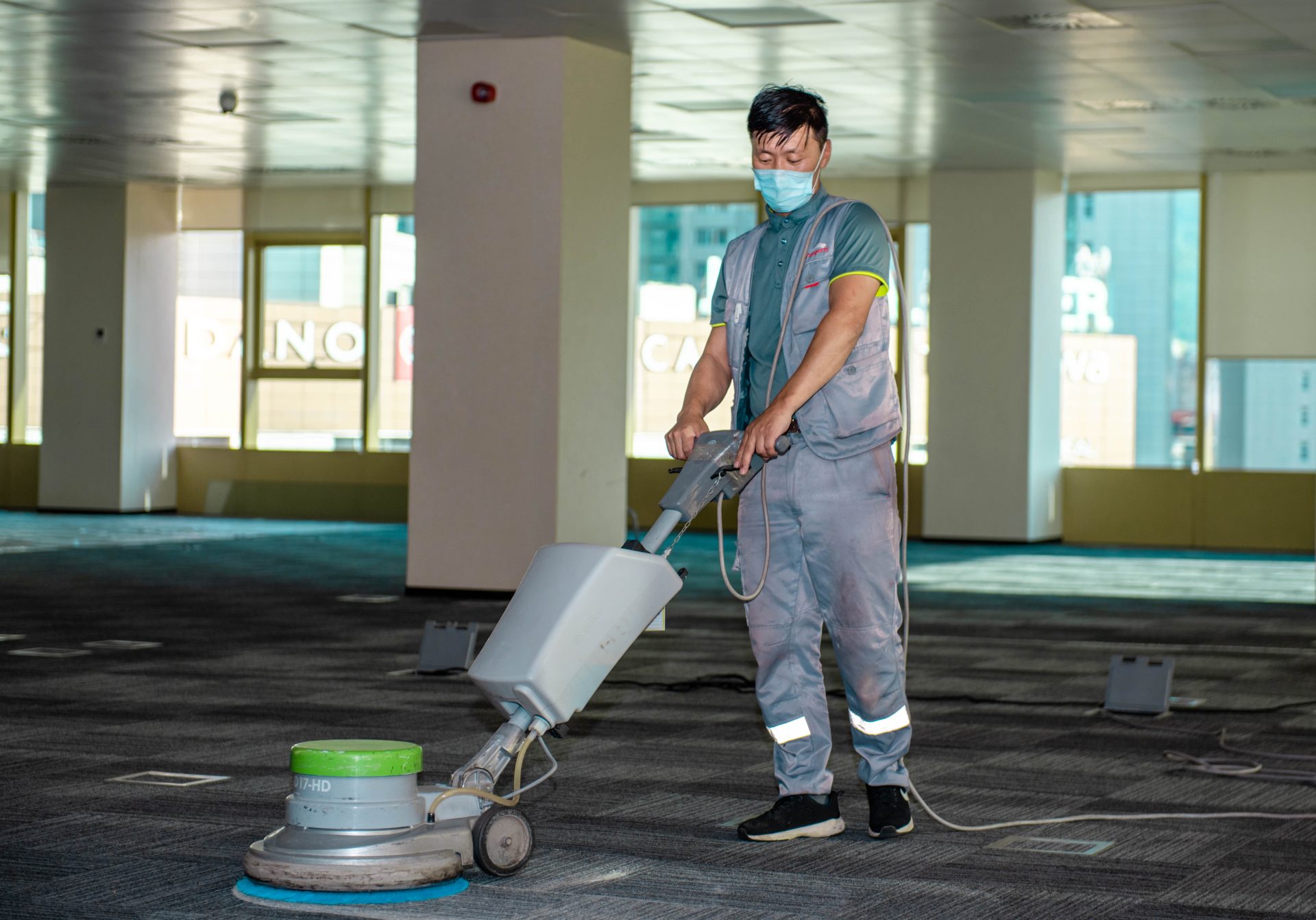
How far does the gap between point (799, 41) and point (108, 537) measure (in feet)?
23.6

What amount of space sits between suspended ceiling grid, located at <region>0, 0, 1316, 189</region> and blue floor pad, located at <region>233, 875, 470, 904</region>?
6111 millimetres

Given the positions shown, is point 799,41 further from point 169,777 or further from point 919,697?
point 169,777

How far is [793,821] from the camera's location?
3.37 meters

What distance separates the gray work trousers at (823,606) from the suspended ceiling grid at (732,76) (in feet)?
17.9

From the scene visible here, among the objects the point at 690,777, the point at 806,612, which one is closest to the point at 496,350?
the point at 690,777

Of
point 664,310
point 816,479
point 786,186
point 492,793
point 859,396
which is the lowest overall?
point 492,793

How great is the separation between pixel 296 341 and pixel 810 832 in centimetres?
1482

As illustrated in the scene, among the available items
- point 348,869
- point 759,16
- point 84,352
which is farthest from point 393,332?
point 348,869

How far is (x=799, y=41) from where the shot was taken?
937cm

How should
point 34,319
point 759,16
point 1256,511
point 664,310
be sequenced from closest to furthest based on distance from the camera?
1. point 759,16
2. point 1256,511
3. point 664,310
4. point 34,319

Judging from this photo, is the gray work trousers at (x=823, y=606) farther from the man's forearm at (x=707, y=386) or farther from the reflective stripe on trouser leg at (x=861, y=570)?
the man's forearm at (x=707, y=386)

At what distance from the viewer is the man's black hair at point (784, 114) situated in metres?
3.30

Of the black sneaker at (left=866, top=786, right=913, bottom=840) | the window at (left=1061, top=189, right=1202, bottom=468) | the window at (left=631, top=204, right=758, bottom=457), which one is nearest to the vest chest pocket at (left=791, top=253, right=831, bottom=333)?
the black sneaker at (left=866, top=786, right=913, bottom=840)

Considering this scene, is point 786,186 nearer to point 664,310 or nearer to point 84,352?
point 664,310
